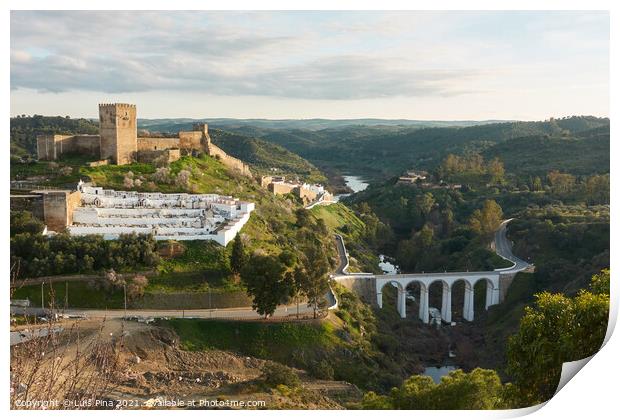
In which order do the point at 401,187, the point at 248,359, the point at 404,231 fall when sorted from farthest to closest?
the point at 401,187 < the point at 404,231 < the point at 248,359

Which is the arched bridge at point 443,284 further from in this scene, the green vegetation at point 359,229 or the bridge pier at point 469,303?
the green vegetation at point 359,229

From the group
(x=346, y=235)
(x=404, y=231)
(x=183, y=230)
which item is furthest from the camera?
(x=404, y=231)

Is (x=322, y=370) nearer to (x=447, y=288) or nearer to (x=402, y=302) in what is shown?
(x=402, y=302)

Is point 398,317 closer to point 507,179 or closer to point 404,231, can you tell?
point 404,231

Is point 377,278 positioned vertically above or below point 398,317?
above

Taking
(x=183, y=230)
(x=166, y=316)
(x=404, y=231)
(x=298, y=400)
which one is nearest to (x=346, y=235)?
(x=404, y=231)

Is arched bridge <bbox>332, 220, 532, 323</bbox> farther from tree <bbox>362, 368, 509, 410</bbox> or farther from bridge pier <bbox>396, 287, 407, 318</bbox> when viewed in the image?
tree <bbox>362, 368, 509, 410</bbox>

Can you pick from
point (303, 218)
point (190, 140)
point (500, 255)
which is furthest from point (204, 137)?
point (500, 255)
